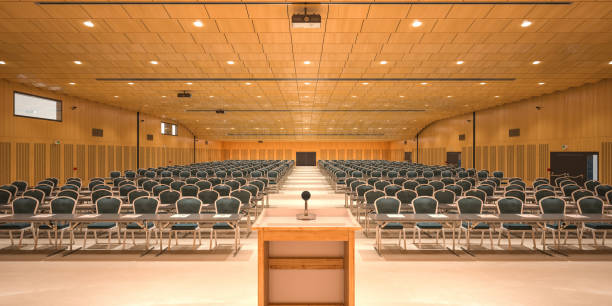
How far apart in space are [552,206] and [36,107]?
21.2 m

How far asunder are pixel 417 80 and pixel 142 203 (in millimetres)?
12265

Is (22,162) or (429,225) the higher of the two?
(22,162)

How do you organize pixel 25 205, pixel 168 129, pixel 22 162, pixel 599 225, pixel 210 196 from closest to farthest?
pixel 599 225, pixel 25 205, pixel 210 196, pixel 22 162, pixel 168 129

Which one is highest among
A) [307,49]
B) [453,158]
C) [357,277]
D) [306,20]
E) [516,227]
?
[307,49]

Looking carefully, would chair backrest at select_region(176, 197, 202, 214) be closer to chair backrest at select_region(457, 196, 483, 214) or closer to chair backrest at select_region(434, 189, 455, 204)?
chair backrest at select_region(457, 196, 483, 214)

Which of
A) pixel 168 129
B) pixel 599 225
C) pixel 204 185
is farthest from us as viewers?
pixel 168 129

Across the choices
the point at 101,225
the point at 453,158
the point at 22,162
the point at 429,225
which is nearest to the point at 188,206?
the point at 101,225

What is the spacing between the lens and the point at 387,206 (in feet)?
31.0

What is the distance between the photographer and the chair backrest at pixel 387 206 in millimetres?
9391

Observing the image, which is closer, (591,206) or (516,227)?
(516,227)

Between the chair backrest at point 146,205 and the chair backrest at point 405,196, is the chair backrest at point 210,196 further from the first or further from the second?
the chair backrest at point 405,196

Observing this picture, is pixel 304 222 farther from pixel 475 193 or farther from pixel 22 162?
pixel 22 162

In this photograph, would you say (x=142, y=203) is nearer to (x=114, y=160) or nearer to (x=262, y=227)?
(x=262, y=227)

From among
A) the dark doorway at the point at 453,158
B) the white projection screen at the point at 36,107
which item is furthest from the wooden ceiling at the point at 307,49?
the dark doorway at the point at 453,158
